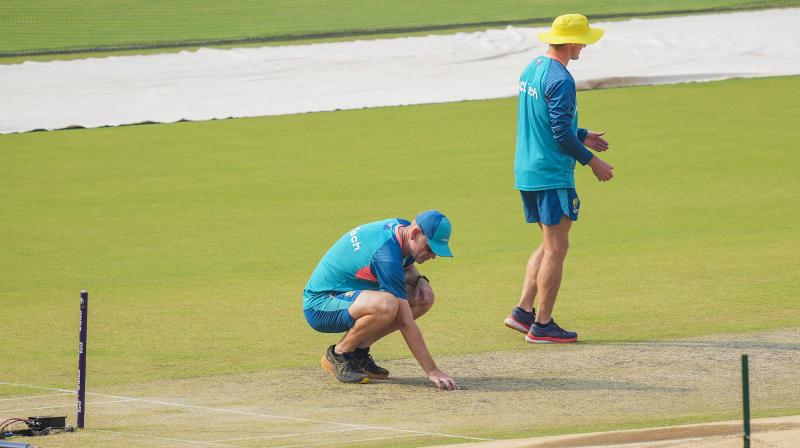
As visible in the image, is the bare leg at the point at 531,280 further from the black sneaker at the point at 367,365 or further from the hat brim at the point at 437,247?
the hat brim at the point at 437,247

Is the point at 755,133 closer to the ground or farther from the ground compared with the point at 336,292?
farther from the ground

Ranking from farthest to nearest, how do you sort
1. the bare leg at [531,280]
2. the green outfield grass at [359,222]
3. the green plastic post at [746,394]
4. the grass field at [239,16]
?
1. the grass field at [239,16]
2. the green outfield grass at [359,222]
3. the bare leg at [531,280]
4. the green plastic post at [746,394]

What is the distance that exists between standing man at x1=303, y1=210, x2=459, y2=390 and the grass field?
57.7ft

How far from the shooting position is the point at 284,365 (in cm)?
885

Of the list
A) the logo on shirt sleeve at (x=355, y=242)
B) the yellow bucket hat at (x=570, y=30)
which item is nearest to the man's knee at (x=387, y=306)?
the logo on shirt sleeve at (x=355, y=242)

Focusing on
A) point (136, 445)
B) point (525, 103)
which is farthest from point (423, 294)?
point (136, 445)

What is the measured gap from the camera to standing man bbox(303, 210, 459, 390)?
8.00 meters

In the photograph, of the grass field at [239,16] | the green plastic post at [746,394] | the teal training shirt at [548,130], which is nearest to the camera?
the green plastic post at [746,394]

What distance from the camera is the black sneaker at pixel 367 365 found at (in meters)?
8.41

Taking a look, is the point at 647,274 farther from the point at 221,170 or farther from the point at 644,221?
the point at 221,170

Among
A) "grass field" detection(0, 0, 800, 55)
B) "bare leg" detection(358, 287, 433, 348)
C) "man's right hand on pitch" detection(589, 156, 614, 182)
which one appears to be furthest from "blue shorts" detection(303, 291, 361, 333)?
"grass field" detection(0, 0, 800, 55)

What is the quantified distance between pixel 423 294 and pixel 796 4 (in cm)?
1994

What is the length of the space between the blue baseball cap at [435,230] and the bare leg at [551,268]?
5.23 feet

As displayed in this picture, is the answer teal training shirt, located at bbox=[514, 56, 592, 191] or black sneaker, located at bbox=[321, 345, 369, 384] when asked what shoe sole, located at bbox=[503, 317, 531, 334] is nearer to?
teal training shirt, located at bbox=[514, 56, 592, 191]
